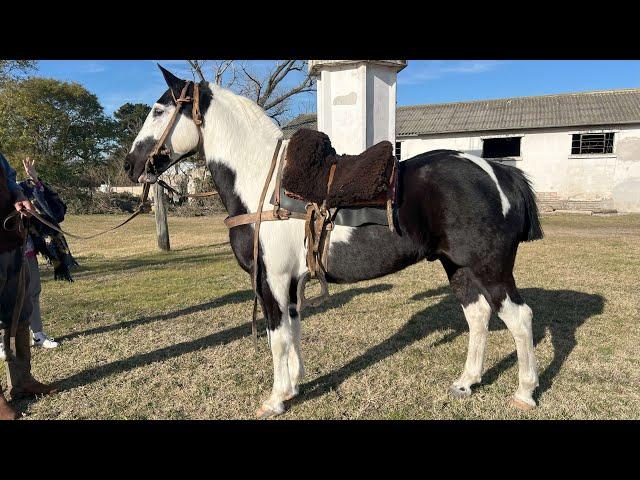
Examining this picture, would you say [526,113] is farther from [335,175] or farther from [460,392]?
[335,175]

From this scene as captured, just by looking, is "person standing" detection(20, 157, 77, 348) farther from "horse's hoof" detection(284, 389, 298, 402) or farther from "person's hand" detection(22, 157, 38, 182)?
"horse's hoof" detection(284, 389, 298, 402)

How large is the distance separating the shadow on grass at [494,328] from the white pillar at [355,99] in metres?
2.69

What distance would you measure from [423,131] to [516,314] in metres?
21.3

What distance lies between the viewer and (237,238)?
115 inches

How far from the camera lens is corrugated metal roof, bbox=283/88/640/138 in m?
19.7

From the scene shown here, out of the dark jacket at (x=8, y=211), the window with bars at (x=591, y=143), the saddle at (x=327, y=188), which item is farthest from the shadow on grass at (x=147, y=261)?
the window with bars at (x=591, y=143)

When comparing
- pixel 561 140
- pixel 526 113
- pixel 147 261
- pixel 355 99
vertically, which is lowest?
pixel 147 261

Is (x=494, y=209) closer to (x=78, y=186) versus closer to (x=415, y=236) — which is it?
(x=415, y=236)

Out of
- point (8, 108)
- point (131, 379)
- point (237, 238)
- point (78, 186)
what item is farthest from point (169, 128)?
point (78, 186)

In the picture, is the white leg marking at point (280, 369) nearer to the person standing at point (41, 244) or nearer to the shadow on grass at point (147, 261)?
the person standing at point (41, 244)

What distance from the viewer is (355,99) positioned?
19.4 ft

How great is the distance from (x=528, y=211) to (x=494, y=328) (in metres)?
2.09

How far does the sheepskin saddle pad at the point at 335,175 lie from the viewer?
8.61 ft

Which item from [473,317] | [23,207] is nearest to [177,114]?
[23,207]
